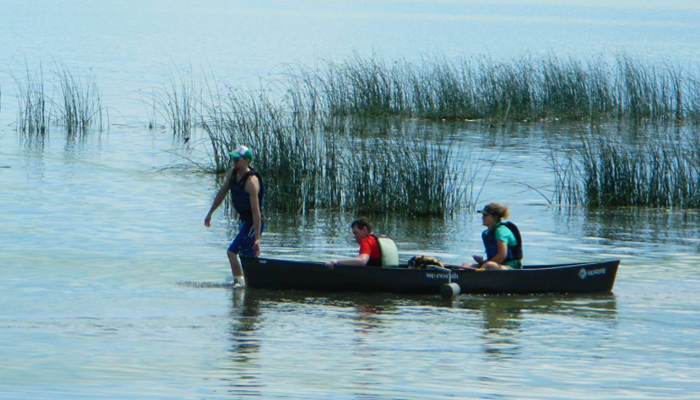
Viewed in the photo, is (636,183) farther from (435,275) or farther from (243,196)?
(243,196)

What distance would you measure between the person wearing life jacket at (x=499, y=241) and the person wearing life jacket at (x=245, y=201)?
2.32 meters

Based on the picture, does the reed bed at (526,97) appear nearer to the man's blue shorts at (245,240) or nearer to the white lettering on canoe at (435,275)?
the man's blue shorts at (245,240)

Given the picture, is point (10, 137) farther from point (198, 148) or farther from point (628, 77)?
point (628, 77)

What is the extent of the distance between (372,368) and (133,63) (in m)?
A: 52.6

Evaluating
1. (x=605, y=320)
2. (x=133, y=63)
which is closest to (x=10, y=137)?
(x=605, y=320)

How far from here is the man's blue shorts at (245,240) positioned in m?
12.7

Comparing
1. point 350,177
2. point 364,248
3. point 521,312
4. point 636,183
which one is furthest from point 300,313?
point 636,183

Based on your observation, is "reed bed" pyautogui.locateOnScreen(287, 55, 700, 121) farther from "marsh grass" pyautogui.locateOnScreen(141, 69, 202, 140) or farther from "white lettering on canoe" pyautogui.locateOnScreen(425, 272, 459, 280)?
"white lettering on canoe" pyautogui.locateOnScreen(425, 272, 459, 280)

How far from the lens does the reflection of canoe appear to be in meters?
12.4

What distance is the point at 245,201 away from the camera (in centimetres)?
1246

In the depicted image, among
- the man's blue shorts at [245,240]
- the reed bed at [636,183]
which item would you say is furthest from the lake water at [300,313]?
the man's blue shorts at [245,240]

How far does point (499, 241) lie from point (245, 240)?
2720 mm

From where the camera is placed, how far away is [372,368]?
9305 mm

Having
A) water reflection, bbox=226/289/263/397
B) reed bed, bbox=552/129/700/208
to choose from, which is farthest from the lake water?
reed bed, bbox=552/129/700/208
